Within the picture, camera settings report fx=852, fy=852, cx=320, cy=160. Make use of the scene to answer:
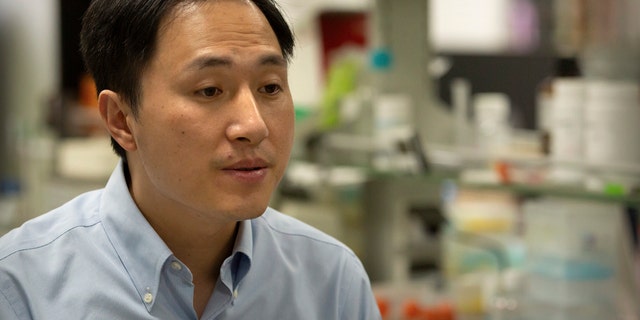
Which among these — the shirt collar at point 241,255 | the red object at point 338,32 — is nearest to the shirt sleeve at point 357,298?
the shirt collar at point 241,255

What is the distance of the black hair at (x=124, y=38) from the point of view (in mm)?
1128

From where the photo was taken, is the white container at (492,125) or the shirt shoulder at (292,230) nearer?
the shirt shoulder at (292,230)

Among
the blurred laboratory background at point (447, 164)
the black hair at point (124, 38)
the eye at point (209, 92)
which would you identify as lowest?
the blurred laboratory background at point (447, 164)

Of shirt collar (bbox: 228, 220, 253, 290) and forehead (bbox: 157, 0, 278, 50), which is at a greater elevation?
forehead (bbox: 157, 0, 278, 50)

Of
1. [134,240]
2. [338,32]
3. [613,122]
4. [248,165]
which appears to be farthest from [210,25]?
[338,32]

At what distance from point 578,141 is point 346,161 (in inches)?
27.8

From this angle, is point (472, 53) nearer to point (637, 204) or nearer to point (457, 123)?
point (457, 123)

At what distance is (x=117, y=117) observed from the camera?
1.19 metres

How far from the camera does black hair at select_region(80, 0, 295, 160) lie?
1128 mm

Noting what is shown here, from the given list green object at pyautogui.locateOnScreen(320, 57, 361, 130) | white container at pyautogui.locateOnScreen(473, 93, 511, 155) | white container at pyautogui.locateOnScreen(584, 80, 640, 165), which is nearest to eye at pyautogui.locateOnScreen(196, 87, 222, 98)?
white container at pyautogui.locateOnScreen(584, 80, 640, 165)

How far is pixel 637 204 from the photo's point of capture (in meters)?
1.68

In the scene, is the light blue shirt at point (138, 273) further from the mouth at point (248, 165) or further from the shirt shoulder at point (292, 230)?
the mouth at point (248, 165)

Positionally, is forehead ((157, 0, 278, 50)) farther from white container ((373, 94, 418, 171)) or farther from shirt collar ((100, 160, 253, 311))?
white container ((373, 94, 418, 171))

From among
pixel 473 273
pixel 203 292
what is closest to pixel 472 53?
pixel 473 273
